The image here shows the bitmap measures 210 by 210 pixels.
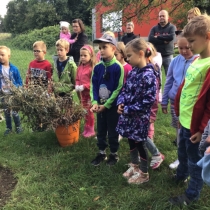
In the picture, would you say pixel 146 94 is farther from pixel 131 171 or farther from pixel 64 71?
pixel 64 71

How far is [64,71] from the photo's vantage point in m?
4.46

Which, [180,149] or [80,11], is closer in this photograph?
[180,149]

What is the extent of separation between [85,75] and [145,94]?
1635 millimetres

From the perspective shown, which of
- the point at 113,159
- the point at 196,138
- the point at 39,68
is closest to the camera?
the point at 196,138

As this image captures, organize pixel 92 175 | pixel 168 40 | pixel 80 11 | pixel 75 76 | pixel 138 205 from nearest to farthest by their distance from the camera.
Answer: pixel 138 205 < pixel 92 175 < pixel 75 76 < pixel 168 40 < pixel 80 11

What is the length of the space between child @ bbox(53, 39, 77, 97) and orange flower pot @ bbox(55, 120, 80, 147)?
0.55 meters

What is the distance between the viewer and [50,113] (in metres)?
3.97

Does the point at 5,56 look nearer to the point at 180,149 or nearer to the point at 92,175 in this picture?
the point at 92,175

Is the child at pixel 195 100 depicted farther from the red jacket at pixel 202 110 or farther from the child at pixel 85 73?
the child at pixel 85 73

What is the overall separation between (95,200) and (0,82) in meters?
2.88

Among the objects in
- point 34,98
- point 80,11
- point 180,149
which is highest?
point 80,11

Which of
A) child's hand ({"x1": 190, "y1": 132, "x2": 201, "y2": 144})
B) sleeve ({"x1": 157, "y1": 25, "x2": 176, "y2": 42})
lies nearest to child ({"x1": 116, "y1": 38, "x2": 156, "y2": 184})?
child's hand ({"x1": 190, "y1": 132, "x2": 201, "y2": 144})

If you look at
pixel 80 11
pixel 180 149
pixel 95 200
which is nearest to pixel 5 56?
pixel 95 200

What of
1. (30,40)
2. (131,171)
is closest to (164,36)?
(131,171)
